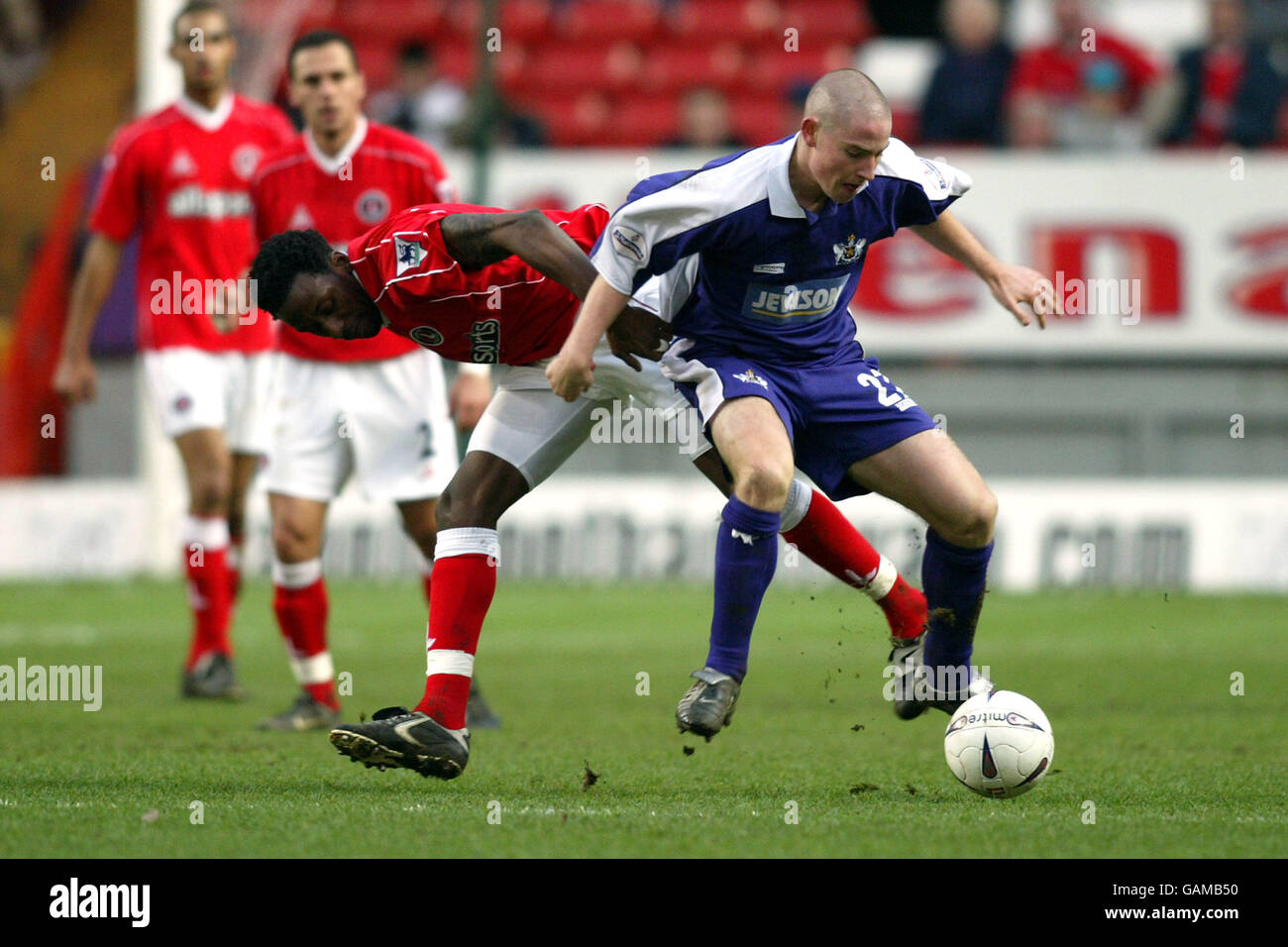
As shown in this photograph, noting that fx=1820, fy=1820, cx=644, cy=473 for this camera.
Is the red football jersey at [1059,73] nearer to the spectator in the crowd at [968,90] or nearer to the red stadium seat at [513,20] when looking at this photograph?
the spectator in the crowd at [968,90]

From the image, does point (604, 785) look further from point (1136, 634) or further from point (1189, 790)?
point (1136, 634)

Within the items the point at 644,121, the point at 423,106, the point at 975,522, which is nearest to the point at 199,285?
the point at 975,522

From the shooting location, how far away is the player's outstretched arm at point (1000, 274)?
5312 mm

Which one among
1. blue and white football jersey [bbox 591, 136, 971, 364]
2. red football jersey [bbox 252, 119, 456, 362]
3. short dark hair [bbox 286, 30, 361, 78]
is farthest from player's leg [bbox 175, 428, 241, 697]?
blue and white football jersey [bbox 591, 136, 971, 364]

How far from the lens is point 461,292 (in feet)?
17.2

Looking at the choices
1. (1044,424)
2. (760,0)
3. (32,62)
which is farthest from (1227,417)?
(32,62)

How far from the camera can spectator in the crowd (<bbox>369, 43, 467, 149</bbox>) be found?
1662 cm

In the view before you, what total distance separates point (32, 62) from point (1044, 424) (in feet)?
39.0

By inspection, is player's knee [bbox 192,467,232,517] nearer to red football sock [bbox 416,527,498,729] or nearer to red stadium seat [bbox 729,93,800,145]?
red football sock [bbox 416,527,498,729]

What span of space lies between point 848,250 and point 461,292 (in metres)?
1.11

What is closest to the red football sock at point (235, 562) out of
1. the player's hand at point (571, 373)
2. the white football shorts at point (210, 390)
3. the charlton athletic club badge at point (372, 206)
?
the white football shorts at point (210, 390)

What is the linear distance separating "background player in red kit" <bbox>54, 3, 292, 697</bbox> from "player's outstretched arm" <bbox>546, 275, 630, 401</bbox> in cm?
321

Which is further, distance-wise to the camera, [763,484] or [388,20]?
[388,20]
